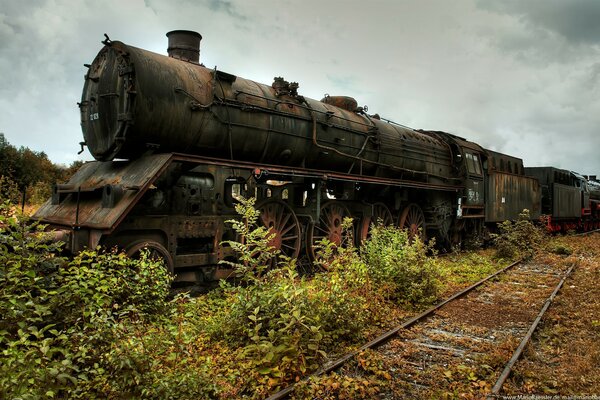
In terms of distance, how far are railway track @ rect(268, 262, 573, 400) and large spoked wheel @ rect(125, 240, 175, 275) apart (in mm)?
2838

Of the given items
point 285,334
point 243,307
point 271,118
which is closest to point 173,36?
point 271,118

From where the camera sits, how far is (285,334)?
442 centimetres

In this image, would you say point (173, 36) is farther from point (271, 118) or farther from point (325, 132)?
point (325, 132)

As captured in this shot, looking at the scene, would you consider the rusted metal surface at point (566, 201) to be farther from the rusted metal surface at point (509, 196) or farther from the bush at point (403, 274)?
the bush at point (403, 274)

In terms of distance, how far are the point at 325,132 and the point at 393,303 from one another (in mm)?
3900

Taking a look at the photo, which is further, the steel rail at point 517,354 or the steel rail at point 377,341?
the steel rail at point 517,354

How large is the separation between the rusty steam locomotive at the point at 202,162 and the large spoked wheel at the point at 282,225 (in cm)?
2

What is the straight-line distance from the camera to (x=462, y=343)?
202 inches

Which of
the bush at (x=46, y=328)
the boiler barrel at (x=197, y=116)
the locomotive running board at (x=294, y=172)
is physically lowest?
the bush at (x=46, y=328)

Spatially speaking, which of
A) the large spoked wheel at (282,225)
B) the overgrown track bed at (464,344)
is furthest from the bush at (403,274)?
the large spoked wheel at (282,225)

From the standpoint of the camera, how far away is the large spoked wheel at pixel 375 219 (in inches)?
399

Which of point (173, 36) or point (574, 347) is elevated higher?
point (173, 36)

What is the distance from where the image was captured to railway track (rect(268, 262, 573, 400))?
3.95 meters

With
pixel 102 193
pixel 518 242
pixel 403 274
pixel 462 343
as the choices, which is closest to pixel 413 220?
pixel 518 242
